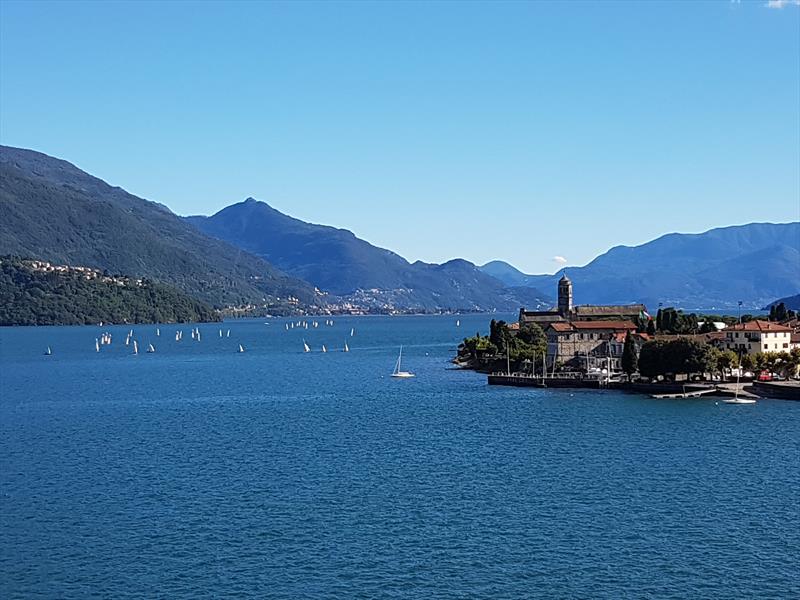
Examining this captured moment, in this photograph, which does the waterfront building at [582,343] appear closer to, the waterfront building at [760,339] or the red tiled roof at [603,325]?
the red tiled roof at [603,325]

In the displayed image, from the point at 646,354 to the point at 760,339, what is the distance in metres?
13.9

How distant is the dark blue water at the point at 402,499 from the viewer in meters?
31.5

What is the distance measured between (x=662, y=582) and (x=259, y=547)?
44.0ft

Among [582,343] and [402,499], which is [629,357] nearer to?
[582,343]

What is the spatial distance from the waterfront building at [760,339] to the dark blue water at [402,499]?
19517mm

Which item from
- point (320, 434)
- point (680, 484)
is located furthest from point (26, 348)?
point (680, 484)

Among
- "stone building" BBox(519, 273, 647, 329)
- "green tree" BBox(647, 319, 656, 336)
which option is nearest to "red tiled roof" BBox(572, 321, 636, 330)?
"green tree" BBox(647, 319, 656, 336)

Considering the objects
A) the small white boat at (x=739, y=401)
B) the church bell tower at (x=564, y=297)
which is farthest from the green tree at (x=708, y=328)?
the small white boat at (x=739, y=401)

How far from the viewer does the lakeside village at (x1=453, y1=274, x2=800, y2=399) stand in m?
84.8

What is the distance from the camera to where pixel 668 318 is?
115 meters

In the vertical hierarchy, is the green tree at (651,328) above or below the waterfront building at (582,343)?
above

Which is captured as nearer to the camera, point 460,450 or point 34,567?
point 34,567

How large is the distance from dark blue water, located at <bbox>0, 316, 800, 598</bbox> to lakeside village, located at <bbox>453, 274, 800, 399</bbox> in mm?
6487

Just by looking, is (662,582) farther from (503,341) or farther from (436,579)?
(503,341)
